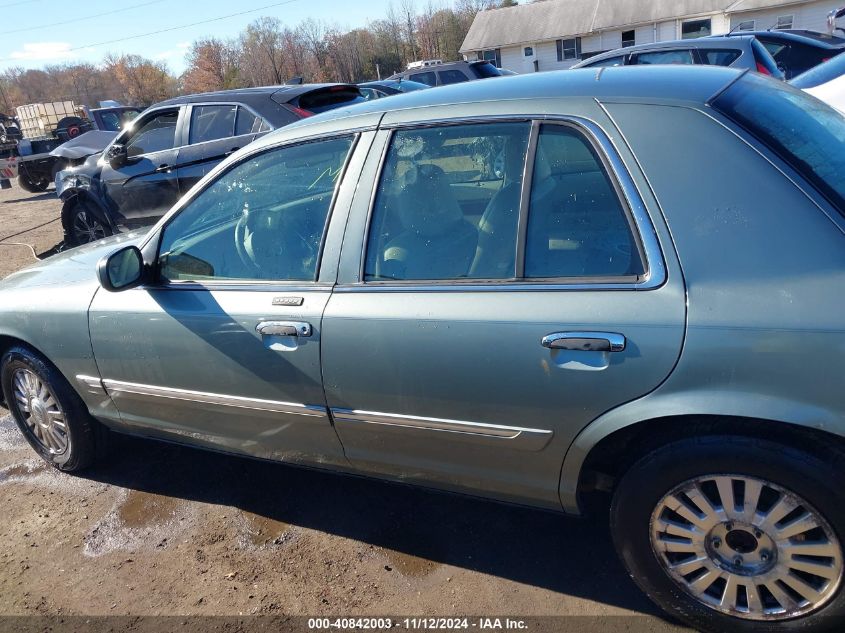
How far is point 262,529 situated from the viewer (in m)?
3.19

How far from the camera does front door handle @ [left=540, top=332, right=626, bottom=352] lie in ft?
6.84

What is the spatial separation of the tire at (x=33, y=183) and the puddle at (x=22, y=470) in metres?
13.2

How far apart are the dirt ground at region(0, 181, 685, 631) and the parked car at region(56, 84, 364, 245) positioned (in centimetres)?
381

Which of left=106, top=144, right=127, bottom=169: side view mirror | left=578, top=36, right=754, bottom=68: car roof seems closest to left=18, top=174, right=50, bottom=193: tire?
left=106, top=144, right=127, bottom=169: side view mirror

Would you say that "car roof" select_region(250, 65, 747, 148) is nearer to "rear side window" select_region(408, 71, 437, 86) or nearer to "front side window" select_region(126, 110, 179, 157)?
"front side window" select_region(126, 110, 179, 157)

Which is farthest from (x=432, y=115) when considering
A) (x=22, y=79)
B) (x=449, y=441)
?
(x=22, y=79)

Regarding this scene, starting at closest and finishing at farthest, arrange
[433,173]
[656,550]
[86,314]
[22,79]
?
[656,550], [433,173], [86,314], [22,79]

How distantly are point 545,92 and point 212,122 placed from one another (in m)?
5.22

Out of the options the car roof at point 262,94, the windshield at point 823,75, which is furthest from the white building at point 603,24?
the car roof at point 262,94

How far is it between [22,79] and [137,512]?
94.9m

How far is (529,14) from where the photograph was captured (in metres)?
46.1

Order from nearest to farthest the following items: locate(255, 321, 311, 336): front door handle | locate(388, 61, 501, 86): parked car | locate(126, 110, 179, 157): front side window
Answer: locate(255, 321, 311, 336): front door handle → locate(126, 110, 179, 157): front side window → locate(388, 61, 501, 86): parked car

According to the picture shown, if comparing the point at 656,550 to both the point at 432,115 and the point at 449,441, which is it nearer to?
the point at 449,441

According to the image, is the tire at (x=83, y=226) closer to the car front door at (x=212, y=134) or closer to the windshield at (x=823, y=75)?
the car front door at (x=212, y=134)
